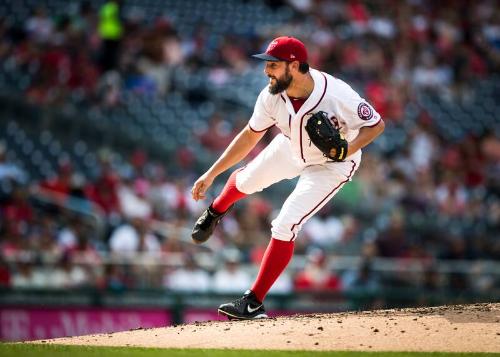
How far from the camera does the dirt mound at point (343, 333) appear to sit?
6781mm

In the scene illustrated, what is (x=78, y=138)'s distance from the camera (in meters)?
14.7

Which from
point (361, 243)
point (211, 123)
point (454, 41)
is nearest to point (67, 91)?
point (211, 123)

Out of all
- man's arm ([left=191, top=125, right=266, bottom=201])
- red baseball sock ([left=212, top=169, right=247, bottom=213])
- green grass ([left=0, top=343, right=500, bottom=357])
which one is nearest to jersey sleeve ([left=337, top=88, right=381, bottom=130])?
man's arm ([left=191, top=125, right=266, bottom=201])

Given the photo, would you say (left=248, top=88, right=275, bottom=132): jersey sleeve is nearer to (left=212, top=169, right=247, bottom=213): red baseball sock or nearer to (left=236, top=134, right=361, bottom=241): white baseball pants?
(left=236, top=134, right=361, bottom=241): white baseball pants

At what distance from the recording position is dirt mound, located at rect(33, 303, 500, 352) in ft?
22.2

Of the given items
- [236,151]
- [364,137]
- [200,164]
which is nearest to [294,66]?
[364,137]

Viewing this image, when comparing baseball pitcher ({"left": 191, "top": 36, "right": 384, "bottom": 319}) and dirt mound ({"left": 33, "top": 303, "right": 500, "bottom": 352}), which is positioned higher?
baseball pitcher ({"left": 191, "top": 36, "right": 384, "bottom": 319})

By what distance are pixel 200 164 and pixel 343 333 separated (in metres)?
7.77

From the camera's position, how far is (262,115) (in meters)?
7.50

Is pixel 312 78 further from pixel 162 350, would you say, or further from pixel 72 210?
pixel 72 210

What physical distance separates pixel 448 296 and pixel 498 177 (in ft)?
12.5

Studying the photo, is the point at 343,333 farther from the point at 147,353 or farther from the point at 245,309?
the point at 147,353

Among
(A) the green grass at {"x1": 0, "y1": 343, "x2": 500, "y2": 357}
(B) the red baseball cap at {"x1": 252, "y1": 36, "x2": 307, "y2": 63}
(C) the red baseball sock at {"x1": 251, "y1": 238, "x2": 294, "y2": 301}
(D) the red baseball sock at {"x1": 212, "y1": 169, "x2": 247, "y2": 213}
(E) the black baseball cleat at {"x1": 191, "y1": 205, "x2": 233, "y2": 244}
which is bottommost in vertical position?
(A) the green grass at {"x1": 0, "y1": 343, "x2": 500, "y2": 357}

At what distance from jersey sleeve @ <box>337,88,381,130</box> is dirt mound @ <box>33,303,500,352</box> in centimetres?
140
